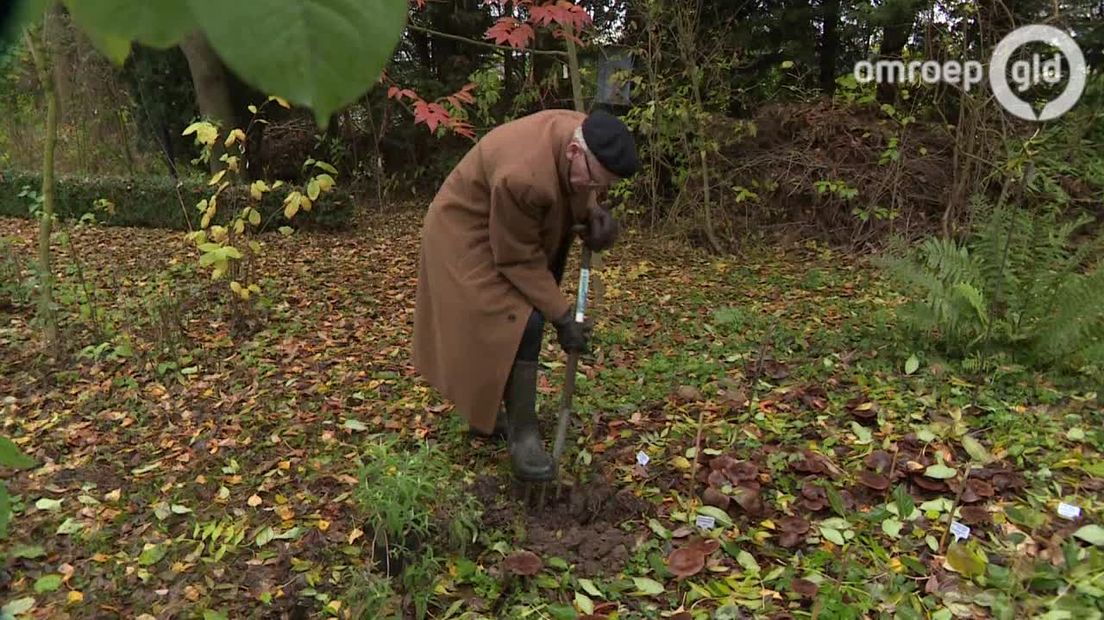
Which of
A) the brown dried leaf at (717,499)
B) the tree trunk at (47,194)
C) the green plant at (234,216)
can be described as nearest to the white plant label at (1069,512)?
the brown dried leaf at (717,499)

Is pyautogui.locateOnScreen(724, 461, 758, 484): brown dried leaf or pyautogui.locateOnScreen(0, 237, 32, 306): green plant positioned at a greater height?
pyautogui.locateOnScreen(0, 237, 32, 306): green plant

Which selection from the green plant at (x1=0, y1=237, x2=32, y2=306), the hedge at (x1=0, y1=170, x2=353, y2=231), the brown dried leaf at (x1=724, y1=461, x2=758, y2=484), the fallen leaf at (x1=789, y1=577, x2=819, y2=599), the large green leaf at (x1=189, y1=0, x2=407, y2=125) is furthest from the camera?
the hedge at (x1=0, y1=170, x2=353, y2=231)

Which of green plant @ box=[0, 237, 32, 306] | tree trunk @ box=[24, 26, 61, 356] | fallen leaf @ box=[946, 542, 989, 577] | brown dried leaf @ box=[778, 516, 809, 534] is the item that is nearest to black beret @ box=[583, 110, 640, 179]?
brown dried leaf @ box=[778, 516, 809, 534]

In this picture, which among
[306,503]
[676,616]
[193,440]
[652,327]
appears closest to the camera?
[676,616]

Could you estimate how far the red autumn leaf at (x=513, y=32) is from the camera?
11.0 feet

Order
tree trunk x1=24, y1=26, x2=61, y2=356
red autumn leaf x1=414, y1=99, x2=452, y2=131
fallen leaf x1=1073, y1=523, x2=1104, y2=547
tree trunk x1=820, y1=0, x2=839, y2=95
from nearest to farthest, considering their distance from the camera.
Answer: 1. fallen leaf x1=1073, y1=523, x2=1104, y2=547
2. red autumn leaf x1=414, y1=99, x2=452, y2=131
3. tree trunk x1=24, y1=26, x2=61, y2=356
4. tree trunk x1=820, y1=0, x2=839, y2=95

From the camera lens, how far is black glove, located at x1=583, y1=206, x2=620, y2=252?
255cm

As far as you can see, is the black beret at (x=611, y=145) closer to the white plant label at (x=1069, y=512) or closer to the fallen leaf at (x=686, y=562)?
the fallen leaf at (x=686, y=562)

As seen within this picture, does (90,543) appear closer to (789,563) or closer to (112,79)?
(789,563)

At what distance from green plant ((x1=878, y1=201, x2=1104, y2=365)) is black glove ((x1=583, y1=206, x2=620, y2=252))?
1887 millimetres

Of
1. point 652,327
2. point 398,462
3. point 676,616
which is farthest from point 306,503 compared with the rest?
point 652,327

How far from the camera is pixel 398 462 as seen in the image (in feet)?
8.52

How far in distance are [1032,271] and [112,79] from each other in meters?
10.0

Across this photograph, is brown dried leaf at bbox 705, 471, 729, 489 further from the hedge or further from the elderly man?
the hedge
